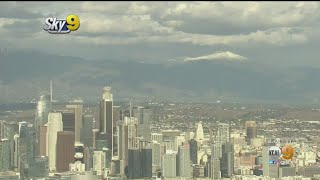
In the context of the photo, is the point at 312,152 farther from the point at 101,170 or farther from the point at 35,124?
the point at 35,124

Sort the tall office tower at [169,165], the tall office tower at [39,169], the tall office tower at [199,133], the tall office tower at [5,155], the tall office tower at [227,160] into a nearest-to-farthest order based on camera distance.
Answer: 1. the tall office tower at [39,169]
2. the tall office tower at [5,155]
3. the tall office tower at [169,165]
4. the tall office tower at [227,160]
5. the tall office tower at [199,133]

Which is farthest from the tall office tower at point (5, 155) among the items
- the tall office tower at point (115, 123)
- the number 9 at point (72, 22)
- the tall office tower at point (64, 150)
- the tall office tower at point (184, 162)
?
the number 9 at point (72, 22)

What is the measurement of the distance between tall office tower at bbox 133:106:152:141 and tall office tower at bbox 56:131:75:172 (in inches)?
40.7

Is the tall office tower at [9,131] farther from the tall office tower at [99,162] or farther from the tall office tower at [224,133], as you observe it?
the tall office tower at [224,133]

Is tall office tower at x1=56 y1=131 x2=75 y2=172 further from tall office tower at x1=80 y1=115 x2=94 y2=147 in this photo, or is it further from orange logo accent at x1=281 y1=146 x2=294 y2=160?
orange logo accent at x1=281 y1=146 x2=294 y2=160

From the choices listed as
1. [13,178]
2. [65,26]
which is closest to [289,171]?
[13,178]

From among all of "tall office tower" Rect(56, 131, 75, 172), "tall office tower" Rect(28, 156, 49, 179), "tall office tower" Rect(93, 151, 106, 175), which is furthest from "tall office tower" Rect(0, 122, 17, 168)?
"tall office tower" Rect(93, 151, 106, 175)

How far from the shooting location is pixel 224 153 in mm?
12211

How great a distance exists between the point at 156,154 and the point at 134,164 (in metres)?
0.53

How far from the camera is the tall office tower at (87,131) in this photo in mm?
11798

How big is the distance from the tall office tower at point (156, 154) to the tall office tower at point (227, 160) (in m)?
0.90

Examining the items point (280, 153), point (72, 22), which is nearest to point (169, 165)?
point (280, 153)

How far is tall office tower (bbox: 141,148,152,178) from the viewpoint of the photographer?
11039 millimetres

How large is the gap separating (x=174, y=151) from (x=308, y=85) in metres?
3.05
